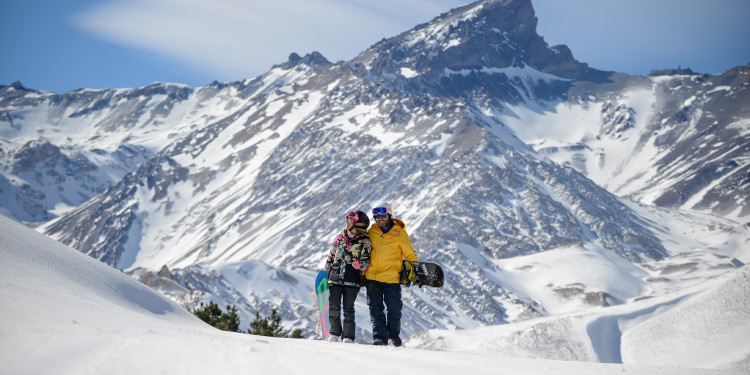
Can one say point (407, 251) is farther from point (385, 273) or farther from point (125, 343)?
point (125, 343)

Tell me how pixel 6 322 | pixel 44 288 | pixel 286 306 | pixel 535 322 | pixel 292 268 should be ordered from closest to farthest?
pixel 6 322 < pixel 44 288 < pixel 535 322 < pixel 286 306 < pixel 292 268

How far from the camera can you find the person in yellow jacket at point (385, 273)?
13.7 meters

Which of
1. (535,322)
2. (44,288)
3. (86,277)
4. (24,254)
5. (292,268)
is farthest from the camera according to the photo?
(292,268)

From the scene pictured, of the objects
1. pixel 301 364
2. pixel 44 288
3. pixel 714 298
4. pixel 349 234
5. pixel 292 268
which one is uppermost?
pixel 292 268

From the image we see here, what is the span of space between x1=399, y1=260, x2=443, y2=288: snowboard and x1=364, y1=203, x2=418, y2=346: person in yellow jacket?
0.13m

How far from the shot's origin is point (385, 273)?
44.9 ft

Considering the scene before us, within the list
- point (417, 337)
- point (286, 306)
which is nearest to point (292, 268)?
point (286, 306)

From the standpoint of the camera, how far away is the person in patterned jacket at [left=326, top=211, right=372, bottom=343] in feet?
45.0

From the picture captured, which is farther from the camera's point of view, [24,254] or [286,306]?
[286,306]

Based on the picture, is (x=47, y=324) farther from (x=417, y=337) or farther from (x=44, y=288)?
(x=417, y=337)

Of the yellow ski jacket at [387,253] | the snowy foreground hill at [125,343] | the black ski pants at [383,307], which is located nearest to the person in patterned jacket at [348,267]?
the yellow ski jacket at [387,253]

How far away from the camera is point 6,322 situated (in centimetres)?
842

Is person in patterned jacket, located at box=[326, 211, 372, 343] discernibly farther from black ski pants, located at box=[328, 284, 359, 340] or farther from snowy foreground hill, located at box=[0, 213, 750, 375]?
snowy foreground hill, located at box=[0, 213, 750, 375]

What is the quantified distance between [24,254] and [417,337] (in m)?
52.2
